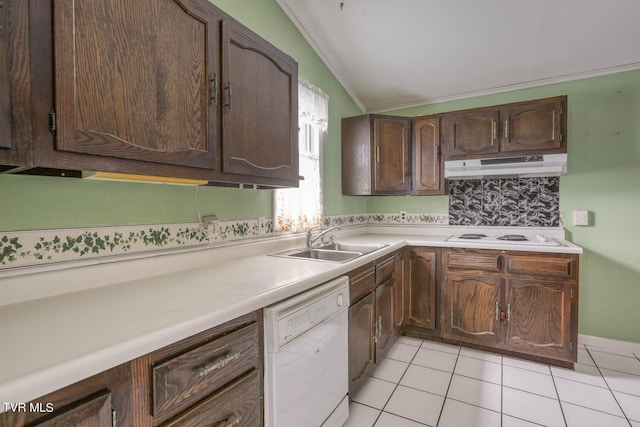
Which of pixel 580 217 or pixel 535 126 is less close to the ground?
pixel 535 126

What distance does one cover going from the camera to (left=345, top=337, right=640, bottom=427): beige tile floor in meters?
1.72

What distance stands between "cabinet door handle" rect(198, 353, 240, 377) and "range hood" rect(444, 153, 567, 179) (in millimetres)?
2431

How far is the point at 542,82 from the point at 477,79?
22.0 inches

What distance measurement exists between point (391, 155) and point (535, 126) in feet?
3.82

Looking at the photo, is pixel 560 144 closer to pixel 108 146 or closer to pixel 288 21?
pixel 288 21

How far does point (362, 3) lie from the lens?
2.18 metres

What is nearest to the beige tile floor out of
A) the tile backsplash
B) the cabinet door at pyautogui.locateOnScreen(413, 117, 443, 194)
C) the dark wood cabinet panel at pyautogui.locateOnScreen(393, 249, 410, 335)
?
the dark wood cabinet panel at pyautogui.locateOnScreen(393, 249, 410, 335)

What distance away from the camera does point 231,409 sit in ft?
3.26

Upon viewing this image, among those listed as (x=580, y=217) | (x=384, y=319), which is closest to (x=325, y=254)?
(x=384, y=319)

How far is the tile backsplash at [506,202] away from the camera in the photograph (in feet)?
9.06

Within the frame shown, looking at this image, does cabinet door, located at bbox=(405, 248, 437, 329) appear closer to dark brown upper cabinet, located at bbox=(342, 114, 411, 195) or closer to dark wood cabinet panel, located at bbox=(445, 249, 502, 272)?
dark wood cabinet panel, located at bbox=(445, 249, 502, 272)

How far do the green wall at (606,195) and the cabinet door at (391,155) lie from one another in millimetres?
1331

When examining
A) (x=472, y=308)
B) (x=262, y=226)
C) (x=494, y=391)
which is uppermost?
(x=262, y=226)

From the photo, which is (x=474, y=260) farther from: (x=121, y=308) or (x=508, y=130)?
(x=121, y=308)
